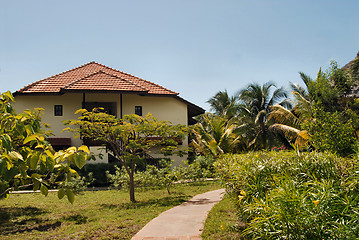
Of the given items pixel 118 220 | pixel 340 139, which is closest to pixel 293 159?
pixel 118 220

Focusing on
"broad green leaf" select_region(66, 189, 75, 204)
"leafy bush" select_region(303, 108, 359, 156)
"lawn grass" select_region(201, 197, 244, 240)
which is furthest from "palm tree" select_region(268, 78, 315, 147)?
"broad green leaf" select_region(66, 189, 75, 204)

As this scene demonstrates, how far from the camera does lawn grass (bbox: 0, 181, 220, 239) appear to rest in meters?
7.27

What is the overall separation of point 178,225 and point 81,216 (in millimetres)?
3523

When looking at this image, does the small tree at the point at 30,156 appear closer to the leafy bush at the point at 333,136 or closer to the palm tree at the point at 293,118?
the leafy bush at the point at 333,136

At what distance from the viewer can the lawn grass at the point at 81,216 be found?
286 inches

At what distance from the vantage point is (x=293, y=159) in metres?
5.21

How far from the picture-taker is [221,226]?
20.4 ft

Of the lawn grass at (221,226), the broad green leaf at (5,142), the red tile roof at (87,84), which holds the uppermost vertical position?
the red tile roof at (87,84)

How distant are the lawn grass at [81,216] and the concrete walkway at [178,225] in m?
0.40

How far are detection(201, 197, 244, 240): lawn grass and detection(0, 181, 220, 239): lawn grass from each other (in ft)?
5.51

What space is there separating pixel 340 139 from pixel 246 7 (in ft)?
21.9

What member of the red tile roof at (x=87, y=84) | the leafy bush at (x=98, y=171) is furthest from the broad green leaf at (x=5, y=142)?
the red tile roof at (x=87, y=84)

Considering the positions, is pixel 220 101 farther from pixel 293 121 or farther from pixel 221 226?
pixel 221 226

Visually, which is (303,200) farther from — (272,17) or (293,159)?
A: (272,17)
